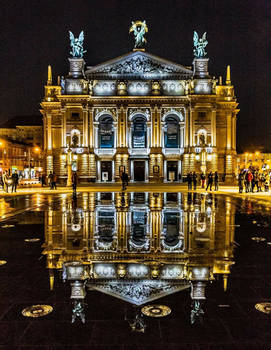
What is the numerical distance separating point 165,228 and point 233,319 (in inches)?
288

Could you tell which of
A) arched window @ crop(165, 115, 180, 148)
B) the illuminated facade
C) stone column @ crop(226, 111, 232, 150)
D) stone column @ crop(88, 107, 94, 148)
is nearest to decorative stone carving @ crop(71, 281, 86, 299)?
the illuminated facade

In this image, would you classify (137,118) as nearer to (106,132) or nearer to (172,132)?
(106,132)

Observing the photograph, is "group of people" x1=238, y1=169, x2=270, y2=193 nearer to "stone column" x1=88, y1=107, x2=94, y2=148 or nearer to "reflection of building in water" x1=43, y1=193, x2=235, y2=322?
"reflection of building in water" x1=43, y1=193, x2=235, y2=322

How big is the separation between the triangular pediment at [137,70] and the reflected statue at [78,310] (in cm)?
5906

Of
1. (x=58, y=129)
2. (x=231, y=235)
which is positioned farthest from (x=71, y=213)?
(x=58, y=129)

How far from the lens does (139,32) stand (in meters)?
61.5

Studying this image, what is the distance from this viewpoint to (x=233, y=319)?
4566 mm

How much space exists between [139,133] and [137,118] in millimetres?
2710

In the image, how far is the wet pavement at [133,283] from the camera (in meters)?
4.05

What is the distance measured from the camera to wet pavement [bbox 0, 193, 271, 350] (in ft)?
13.3

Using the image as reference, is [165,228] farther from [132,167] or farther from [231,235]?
[132,167]

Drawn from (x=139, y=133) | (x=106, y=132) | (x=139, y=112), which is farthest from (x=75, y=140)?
(x=139, y=112)

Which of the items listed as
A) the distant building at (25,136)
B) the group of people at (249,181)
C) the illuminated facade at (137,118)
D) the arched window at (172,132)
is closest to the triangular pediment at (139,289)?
the group of people at (249,181)

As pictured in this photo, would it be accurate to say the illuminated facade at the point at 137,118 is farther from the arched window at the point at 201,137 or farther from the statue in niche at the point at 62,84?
the arched window at the point at 201,137
